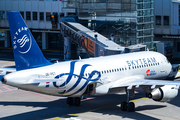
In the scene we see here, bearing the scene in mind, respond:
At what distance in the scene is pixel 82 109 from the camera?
33.3 meters

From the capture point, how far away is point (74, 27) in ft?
195

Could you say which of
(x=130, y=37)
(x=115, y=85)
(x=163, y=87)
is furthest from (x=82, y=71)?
(x=130, y=37)

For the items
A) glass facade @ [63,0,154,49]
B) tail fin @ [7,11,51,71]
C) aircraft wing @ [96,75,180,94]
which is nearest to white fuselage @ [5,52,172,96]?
aircraft wing @ [96,75,180,94]

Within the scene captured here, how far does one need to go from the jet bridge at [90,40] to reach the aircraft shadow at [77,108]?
1262 centimetres

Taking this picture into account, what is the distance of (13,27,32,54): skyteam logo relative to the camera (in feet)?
94.8

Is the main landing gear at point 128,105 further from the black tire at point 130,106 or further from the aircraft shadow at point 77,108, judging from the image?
the aircraft shadow at point 77,108

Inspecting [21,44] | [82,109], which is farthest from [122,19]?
[21,44]

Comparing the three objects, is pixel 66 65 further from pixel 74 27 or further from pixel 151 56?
pixel 74 27

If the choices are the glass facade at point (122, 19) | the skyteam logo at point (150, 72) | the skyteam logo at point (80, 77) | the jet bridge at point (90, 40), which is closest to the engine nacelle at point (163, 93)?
the skyteam logo at point (150, 72)

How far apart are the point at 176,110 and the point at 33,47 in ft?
49.9

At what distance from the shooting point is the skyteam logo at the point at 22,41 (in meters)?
28.9

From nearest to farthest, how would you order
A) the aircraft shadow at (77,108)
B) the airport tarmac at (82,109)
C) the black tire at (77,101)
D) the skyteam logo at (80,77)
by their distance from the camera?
the skyteam logo at (80,77), the airport tarmac at (82,109), the aircraft shadow at (77,108), the black tire at (77,101)

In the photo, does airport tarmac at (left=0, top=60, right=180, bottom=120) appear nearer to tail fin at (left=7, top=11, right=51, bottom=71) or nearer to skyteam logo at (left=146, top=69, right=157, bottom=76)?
skyteam logo at (left=146, top=69, right=157, bottom=76)

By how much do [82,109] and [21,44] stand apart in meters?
9.35
